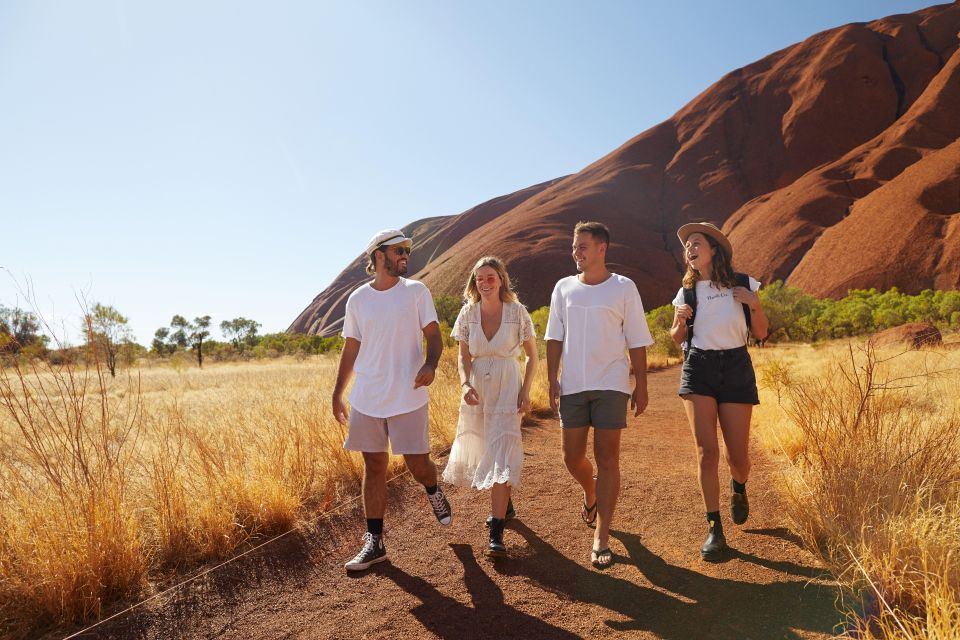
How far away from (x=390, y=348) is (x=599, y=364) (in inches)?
52.8

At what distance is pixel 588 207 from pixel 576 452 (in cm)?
6402

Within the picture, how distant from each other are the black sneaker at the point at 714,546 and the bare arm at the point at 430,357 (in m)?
2.00

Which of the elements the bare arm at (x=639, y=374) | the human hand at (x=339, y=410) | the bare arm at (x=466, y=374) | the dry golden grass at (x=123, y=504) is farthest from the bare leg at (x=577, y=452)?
the dry golden grass at (x=123, y=504)

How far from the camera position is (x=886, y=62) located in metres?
63.8

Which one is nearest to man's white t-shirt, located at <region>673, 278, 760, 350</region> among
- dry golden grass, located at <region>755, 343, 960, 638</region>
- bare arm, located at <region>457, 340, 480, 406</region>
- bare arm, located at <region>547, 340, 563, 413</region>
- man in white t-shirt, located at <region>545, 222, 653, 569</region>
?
man in white t-shirt, located at <region>545, 222, 653, 569</region>

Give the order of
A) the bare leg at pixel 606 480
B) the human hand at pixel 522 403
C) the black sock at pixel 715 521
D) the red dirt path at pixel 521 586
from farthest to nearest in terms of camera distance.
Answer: the human hand at pixel 522 403 → the black sock at pixel 715 521 → the bare leg at pixel 606 480 → the red dirt path at pixel 521 586

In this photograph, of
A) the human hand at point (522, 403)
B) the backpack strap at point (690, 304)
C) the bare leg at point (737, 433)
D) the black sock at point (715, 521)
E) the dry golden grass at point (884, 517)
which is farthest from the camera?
the backpack strap at point (690, 304)

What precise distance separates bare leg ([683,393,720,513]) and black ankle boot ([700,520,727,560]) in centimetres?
11

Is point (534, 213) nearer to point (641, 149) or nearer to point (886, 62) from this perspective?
point (641, 149)

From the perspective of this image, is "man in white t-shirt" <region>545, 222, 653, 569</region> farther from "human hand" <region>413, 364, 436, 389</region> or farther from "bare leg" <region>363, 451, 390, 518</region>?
"bare leg" <region>363, 451, 390, 518</region>

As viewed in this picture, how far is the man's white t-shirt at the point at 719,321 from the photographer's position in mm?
3598

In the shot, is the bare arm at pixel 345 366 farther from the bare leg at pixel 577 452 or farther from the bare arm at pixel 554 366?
the bare leg at pixel 577 452

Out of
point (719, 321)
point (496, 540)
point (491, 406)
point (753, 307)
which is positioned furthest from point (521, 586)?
point (753, 307)

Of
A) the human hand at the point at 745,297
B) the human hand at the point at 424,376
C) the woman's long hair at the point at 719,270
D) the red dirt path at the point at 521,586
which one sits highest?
the woman's long hair at the point at 719,270
